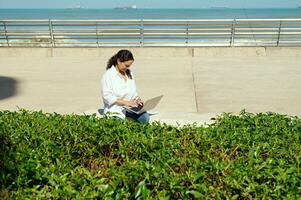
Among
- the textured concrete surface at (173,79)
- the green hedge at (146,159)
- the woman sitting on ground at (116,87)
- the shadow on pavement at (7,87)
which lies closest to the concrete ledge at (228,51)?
the textured concrete surface at (173,79)

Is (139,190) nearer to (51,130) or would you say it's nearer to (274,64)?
(51,130)

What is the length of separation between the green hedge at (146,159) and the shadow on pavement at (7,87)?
415 centimetres

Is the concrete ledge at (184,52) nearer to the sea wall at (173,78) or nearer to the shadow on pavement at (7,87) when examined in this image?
the sea wall at (173,78)

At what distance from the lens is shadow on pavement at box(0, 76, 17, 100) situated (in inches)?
320

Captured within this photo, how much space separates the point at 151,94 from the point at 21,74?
4118 millimetres

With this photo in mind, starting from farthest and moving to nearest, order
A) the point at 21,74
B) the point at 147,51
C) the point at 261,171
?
the point at 147,51, the point at 21,74, the point at 261,171

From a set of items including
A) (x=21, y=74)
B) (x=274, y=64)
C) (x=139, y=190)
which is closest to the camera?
(x=139, y=190)

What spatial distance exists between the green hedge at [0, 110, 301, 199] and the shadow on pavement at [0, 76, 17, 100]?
163 inches

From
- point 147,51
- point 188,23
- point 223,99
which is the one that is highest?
point 188,23

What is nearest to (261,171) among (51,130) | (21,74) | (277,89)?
(51,130)

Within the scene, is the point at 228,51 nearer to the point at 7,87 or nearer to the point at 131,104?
the point at 7,87

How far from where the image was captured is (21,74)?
10.1 metres

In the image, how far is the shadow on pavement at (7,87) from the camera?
813cm

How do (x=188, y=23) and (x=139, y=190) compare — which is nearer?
(x=139, y=190)
